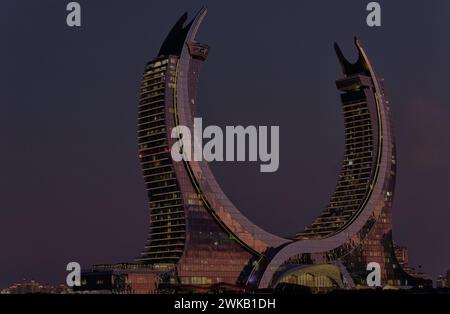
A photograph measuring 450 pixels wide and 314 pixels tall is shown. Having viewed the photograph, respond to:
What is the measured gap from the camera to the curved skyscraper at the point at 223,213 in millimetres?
153875

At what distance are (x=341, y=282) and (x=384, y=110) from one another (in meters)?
29.3

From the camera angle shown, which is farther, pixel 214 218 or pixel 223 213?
pixel 223 213

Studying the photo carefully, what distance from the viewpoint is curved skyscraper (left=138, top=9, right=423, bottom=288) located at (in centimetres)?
15388

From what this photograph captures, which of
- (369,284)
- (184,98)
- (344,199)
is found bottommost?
(369,284)

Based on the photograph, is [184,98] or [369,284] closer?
[184,98]

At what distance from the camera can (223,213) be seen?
157625 mm

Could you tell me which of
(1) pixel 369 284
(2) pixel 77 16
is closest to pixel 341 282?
(1) pixel 369 284
